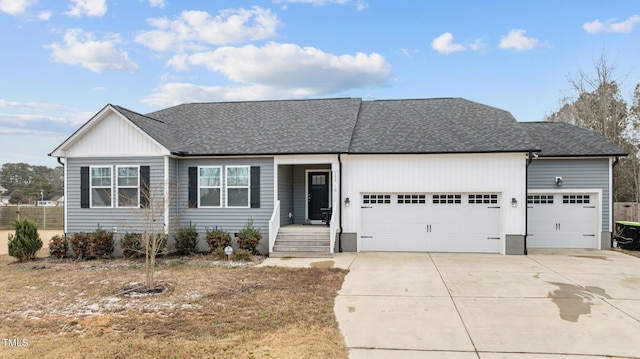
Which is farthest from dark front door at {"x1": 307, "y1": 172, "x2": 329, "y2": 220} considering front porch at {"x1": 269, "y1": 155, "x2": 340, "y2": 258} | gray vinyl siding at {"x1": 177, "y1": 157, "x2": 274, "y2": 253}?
gray vinyl siding at {"x1": 177, "y1": 157, "x2": 274, "y2": 253}

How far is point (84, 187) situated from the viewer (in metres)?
13.2

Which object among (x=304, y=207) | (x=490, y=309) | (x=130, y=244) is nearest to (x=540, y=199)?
(x=304, y=207)

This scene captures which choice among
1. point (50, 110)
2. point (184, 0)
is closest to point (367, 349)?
point (184, 0)

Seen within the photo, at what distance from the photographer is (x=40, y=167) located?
222 ft

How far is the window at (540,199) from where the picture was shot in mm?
13844

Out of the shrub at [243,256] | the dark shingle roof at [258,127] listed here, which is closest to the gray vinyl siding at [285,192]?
the dark shingle roof at [258,127]

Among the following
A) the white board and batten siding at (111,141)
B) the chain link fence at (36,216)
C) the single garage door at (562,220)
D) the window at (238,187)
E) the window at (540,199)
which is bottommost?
the chain link fence at (36,216)

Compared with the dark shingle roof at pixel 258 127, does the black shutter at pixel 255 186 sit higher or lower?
lower

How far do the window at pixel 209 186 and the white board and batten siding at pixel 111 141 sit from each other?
4.99 feet

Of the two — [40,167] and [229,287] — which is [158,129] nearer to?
[229,287]

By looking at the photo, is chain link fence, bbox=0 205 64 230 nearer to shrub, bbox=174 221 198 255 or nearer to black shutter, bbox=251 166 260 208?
shrub, bbox=174 221 198 255

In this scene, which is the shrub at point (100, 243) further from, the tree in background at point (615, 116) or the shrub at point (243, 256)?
the tree in background at point (615, 116)

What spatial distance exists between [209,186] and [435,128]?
329 inches

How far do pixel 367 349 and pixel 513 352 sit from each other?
5.96 feet
